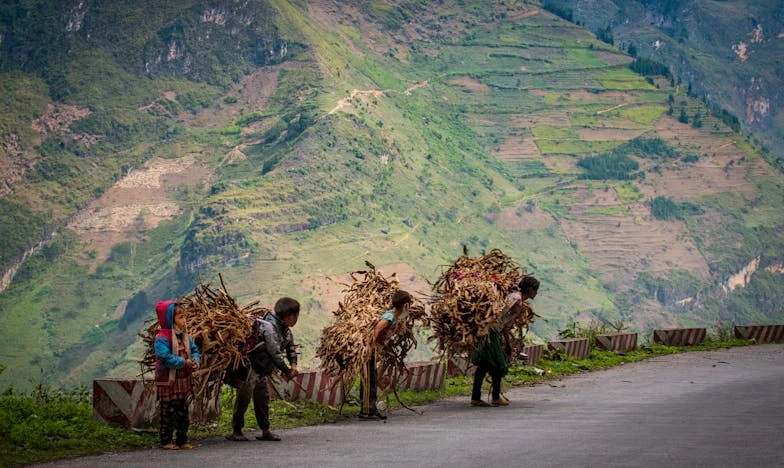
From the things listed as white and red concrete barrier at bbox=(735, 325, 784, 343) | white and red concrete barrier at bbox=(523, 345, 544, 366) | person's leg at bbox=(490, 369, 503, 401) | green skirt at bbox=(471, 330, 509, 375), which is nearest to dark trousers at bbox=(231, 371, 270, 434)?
green skirt at bbox=(471, 330, 509, 375)

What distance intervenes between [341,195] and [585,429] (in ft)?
566

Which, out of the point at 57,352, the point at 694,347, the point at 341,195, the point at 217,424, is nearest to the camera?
the point at 217,424

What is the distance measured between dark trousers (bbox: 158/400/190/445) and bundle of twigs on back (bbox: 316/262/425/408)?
320 centimetres

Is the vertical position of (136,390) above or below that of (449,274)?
below

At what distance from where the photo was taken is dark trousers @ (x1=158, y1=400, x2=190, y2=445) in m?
13.6

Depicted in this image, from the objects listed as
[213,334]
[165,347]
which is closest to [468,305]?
[213,334]

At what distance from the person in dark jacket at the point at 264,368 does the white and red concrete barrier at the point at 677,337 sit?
19147 mm

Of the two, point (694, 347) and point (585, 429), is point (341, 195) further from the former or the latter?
point (585, 429)

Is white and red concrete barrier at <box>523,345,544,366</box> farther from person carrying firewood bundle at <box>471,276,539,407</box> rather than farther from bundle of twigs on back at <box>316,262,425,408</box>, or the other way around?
bundle of twigs on back at <box>316,262,425,408</box>

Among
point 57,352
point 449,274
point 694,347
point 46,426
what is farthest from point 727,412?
point 57,352

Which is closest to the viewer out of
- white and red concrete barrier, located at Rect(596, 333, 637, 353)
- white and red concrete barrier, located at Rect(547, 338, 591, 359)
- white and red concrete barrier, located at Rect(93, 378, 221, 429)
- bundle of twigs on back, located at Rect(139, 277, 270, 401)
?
bundle of twigs on back, located at Rect(139, 277, 270, 401)

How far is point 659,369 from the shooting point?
25.5 metres

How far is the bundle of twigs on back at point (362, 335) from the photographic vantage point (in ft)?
53.9

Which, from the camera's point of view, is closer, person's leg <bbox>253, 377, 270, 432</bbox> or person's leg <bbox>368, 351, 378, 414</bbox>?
person's leg <bbox>253, 377, 270, 432</bbox>
